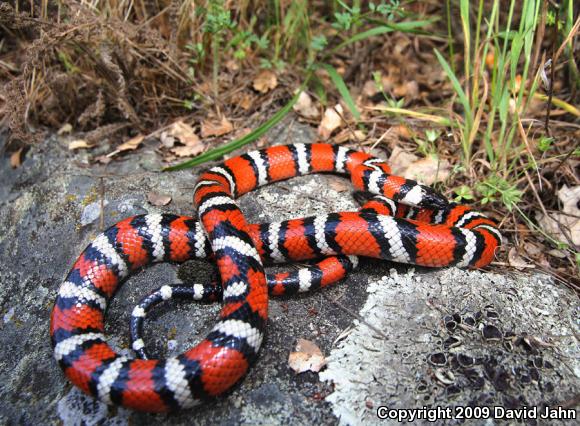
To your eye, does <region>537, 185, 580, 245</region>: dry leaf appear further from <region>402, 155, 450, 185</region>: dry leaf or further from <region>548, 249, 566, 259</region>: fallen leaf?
<region>402, 155, 450, 185</region>: dry leaf

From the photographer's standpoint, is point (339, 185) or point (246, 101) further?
point (246, 101)

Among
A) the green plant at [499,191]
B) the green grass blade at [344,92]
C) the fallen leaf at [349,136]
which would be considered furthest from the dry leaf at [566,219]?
the green grass blade at [344,92]

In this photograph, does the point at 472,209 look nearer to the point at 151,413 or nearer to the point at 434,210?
the point at 434,210

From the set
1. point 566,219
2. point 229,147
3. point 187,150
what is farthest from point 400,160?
point 187,150

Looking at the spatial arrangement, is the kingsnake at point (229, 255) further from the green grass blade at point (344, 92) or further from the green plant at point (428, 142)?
the green grass blade at point (344, 92)

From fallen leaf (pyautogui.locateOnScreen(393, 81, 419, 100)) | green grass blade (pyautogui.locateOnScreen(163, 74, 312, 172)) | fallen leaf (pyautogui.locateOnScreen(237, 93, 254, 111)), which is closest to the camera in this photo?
green grass blade (pyautogui.locateOnScreen(163, 74, 312, 172))

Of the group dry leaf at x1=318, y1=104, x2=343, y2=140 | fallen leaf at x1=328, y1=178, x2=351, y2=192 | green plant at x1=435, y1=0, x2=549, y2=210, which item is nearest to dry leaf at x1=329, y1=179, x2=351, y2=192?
fallen leaf at x1=328, y1=178, x2=351, y2=192

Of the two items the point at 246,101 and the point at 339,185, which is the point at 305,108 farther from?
the point at 339,185
